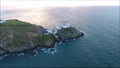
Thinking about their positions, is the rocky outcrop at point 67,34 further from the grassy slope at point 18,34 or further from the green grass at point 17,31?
the green grass at point 17,31

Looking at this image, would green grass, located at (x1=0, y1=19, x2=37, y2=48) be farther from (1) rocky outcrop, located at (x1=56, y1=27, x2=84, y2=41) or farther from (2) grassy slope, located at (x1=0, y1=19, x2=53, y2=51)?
(1) rocky outcrop, located at (x1=56, y1=27, x2=84, y2=41)

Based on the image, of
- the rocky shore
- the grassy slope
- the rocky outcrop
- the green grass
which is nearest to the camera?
the rocky shore

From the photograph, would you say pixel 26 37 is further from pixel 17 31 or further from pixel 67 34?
pixel 67 34

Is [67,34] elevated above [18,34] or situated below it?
below

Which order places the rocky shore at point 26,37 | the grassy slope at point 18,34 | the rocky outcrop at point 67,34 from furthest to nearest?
the rocky outcrop at point 67,34
the grassy slope at point 18,34
the rocky shore at point 26,37

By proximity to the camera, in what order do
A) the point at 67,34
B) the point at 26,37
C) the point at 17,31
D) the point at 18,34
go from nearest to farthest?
the point at 26,37 → the point at 18,34 → the point at 17,31 → the point at 67,34

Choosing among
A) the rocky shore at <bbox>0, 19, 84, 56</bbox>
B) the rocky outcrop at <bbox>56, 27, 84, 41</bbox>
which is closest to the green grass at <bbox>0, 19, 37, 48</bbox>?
the rocky shore at <bbox>0, 19, 84, 56</bbox>

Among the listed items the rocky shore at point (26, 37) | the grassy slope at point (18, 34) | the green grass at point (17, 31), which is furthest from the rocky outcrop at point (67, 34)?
the green grass at point (17, 31)

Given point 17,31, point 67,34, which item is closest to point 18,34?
point 17,31
